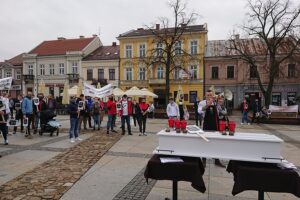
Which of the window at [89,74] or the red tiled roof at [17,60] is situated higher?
the red tiled roof at [17,60]

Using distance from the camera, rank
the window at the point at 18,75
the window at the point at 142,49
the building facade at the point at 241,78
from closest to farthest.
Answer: the building facade at the point at 241,78, the window at the point at 142,49, the window at the point at 18,75

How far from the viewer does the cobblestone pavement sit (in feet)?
17.4

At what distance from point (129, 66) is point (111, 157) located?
39.6m

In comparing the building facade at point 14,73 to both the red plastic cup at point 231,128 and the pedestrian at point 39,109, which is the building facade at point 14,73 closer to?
the pedestrian at point 39,109

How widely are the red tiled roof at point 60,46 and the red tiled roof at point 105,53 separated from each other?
6.96ft

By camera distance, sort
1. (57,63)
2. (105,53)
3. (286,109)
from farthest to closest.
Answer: (57,63) → (105,53) → (286,109)

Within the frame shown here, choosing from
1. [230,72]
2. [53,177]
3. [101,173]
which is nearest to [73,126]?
[101,173]

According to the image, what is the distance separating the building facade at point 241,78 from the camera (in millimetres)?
39938

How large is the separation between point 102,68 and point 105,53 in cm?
355

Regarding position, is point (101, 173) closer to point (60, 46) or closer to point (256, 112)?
point (256, 112)

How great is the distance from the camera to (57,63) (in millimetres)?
50969

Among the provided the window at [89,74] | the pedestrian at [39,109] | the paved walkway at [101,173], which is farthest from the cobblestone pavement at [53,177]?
the window at [89,74]

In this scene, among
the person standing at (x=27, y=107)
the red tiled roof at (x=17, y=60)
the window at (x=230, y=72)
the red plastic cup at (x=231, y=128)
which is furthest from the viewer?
the red tiled roof at (x=17, y=60)

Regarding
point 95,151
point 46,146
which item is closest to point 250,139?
point 95,151
